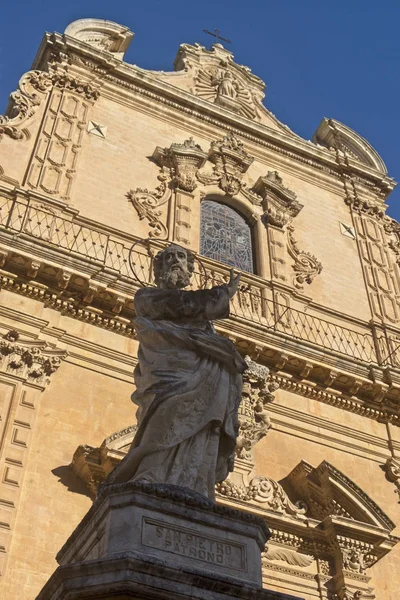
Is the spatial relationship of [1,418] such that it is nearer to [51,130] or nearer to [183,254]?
[183,254]

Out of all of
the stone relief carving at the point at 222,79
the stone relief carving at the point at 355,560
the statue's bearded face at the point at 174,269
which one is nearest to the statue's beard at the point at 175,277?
the statue's bearded face at the point at 174,269

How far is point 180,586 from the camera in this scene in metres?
3.23

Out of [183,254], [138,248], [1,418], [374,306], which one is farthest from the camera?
[374,306]

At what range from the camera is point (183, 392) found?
413cm

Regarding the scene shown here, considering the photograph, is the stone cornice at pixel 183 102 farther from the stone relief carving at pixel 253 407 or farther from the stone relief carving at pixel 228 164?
the stone relief carving at pixel 253 407

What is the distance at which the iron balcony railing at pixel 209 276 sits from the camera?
10938mm

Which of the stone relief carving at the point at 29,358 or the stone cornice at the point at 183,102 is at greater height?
the stone cornice at the point at 183,102

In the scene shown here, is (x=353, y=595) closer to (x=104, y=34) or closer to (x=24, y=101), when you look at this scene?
(x=24, y=101)

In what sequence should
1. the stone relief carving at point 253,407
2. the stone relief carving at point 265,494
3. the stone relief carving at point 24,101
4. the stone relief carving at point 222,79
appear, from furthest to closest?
the stone relief carving at point 222,79 < the stone relief carving at point 24,101 < the stone relief carving at point 253,407 < the stone relief carving at point 265,494

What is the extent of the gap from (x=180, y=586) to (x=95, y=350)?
22.8ft

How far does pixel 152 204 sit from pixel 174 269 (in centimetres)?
822

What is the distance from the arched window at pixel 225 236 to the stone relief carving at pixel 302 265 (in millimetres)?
775

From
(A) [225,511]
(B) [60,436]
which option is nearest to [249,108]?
(B) [60,436]

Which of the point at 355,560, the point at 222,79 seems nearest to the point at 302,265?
the point at 222,79
